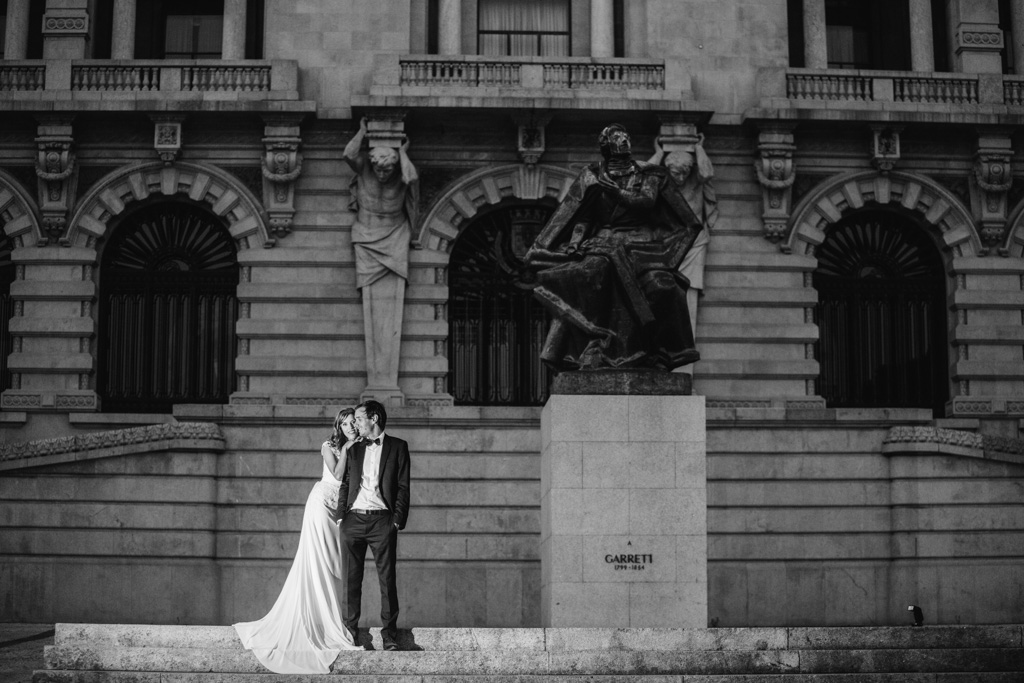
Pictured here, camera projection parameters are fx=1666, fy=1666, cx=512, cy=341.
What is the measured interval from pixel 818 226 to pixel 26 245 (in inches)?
611

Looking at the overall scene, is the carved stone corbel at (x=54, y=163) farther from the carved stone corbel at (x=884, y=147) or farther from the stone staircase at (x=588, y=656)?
the stone staircase at (x=588, y=656)

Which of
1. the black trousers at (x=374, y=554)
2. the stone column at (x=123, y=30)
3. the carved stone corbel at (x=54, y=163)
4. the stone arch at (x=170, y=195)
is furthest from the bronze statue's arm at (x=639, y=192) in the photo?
the stone column at (x=123, y=30)

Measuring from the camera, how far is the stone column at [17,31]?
3350 cm

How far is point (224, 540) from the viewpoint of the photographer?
29.4 metres

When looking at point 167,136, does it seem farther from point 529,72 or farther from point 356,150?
point 529,72

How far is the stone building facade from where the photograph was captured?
98.9 ft

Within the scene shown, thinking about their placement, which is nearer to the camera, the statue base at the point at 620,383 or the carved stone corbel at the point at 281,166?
the statue base at the point at 620,383

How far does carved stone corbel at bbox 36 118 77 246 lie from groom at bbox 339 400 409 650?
16.5 m

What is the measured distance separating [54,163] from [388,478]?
17256mm

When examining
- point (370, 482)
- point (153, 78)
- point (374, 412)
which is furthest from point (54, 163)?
point (370, 482)

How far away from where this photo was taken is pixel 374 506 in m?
17.4

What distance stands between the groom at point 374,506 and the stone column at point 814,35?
62.8 feet

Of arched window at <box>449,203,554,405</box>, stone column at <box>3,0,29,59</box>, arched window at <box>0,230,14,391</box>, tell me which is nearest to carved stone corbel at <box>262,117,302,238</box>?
arched window at <box>449,203,554,405</box>

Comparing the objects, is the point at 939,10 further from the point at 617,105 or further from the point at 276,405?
the point at 276,405
